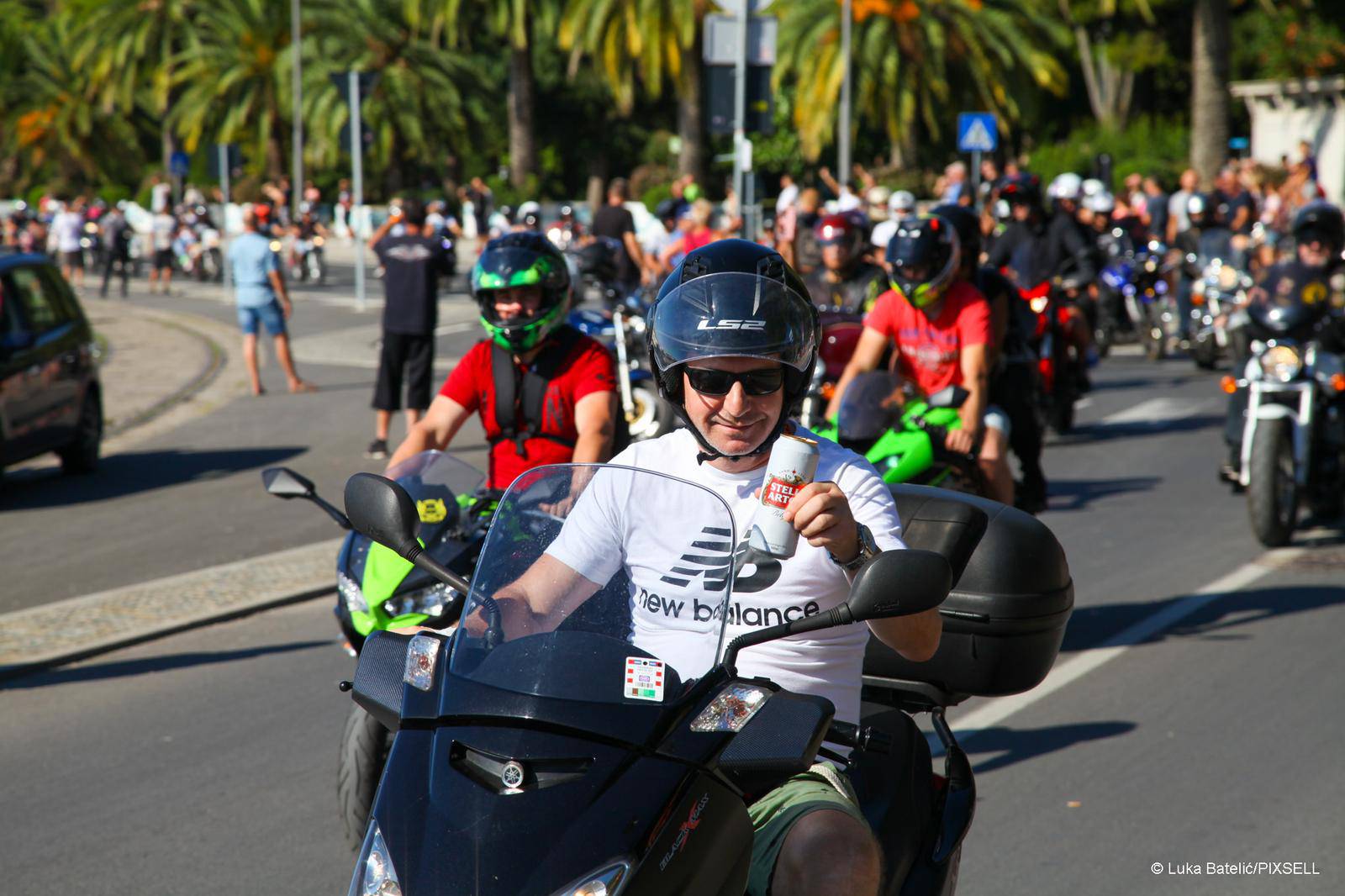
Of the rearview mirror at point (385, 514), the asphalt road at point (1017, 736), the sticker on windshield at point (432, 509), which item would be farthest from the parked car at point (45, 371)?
the rearview mirror at point (385, 514)

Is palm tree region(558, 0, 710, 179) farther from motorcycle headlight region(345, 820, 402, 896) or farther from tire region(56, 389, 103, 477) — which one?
motorcycle headlight region(345, 820, 402, 896)

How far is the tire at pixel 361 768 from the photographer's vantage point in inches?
174

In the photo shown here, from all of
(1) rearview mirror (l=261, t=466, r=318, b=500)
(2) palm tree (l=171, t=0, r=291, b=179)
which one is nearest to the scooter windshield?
(1) rearview mirror (l=261, t=466, r=318, b=500)

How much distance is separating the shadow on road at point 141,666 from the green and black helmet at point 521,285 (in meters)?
2.30

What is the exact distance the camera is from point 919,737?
11.0ft

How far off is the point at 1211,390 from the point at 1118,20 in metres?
36.7

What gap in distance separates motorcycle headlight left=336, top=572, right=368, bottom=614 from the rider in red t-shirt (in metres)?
2.70

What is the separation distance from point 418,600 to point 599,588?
2005 mm

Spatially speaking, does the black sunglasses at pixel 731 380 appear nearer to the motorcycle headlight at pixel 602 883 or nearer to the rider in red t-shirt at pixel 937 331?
the motorcycle headlight at pixel 602 883

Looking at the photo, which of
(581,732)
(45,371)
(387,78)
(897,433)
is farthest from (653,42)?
(581,732)

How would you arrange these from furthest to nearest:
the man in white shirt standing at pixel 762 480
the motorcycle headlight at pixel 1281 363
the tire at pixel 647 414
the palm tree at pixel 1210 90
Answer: the palm tree at pixel 1210 90 → the tire at pixel 647 414 → the motorcycle headlight at pixel 1281 363 → the man in white shirt standing at pixel 762 480

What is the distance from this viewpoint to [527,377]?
568 centimetres

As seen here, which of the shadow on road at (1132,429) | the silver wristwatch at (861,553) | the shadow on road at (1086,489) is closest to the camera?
the silver wristwatch at (861,553)

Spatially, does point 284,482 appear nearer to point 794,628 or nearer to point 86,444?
point 794,628
